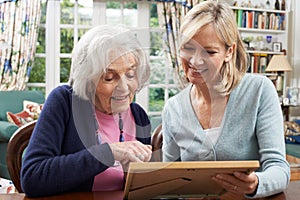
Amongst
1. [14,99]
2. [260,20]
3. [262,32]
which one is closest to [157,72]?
[14,99]

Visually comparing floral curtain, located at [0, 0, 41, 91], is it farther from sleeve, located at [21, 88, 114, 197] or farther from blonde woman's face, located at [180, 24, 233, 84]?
blonde woman's face, located at [180, 24, 233, 84]

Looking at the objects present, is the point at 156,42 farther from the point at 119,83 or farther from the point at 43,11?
the point at 43,11

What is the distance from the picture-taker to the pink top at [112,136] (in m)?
0.83

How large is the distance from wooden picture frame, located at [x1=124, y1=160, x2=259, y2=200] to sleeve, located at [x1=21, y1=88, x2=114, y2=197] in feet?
0.41

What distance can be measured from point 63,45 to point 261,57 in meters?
2.38

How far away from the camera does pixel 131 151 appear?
85 centimetres

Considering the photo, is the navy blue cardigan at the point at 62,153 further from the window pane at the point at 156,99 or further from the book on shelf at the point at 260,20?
the book on shelf at the point at 260,20

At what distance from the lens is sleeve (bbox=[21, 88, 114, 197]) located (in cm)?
99

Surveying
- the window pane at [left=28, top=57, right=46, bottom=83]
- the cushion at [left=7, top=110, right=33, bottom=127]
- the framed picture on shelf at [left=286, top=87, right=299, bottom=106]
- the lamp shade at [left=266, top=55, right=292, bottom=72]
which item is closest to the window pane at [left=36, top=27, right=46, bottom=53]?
the window pane at [left=28, top=57, right=46, bottom=83]

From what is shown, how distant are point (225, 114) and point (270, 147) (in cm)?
17

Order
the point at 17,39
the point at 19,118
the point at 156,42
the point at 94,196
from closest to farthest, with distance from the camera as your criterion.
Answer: the point at 156,42 → the point at 94,196 → the point at 19,118 → the point at 17,39

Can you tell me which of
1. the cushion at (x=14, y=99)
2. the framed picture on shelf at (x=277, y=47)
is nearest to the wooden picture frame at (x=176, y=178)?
the cushion at (x=14, y=99)

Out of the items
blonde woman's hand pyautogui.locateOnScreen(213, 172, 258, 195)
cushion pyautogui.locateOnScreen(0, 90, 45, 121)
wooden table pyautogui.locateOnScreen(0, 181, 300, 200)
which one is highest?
blonde woman's hand pyautogui.locateOnScreen(213, 172, 258, 195)

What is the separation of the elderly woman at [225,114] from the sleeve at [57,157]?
0.20 m
